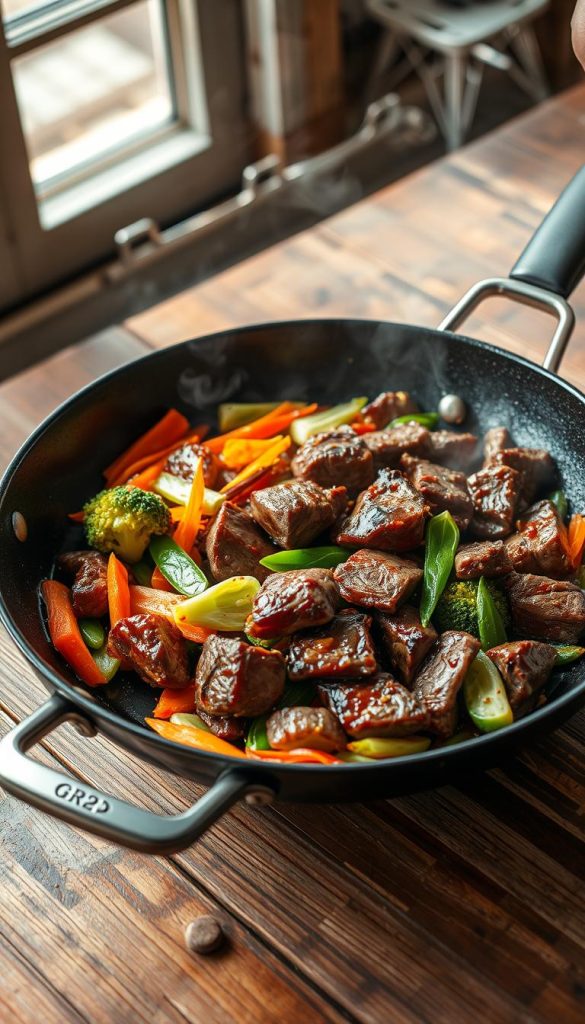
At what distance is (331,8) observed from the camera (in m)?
3.81

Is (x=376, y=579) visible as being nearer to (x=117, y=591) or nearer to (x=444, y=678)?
(x=444, y=678)

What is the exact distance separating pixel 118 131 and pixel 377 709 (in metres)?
3.10

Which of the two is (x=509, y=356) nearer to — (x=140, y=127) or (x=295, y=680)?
(x=295, y=680)

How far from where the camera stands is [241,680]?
1.44 meters

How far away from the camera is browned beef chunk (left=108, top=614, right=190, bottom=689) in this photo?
155 centimetres

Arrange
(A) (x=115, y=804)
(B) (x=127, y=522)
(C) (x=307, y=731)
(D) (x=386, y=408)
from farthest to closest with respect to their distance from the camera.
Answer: (D) (x=386, y=408)
(B) (x=127, y=522)
(C) (x=307, y=731)
(A) (x=115, y=804)

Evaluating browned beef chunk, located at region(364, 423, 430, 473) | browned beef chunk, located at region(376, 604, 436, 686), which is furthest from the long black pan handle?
browned beef chunk, located at region(376, 604, 436, 686)

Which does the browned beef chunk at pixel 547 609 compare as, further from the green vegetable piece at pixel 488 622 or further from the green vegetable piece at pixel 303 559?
the green vegetable piece at pixel 303 559

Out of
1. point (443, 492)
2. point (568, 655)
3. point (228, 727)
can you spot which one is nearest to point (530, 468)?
point (443, 492)

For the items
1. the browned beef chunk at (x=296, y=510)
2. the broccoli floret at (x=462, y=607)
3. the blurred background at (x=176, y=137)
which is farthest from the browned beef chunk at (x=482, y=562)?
the blurred background at (x=176, y=137)

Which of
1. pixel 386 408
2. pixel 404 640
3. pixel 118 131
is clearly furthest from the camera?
pixel 118 131

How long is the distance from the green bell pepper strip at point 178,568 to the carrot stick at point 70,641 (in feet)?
0.56

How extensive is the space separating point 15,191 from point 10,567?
216cm

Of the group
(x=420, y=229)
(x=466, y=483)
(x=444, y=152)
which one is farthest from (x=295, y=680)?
(x=444, y=152)
